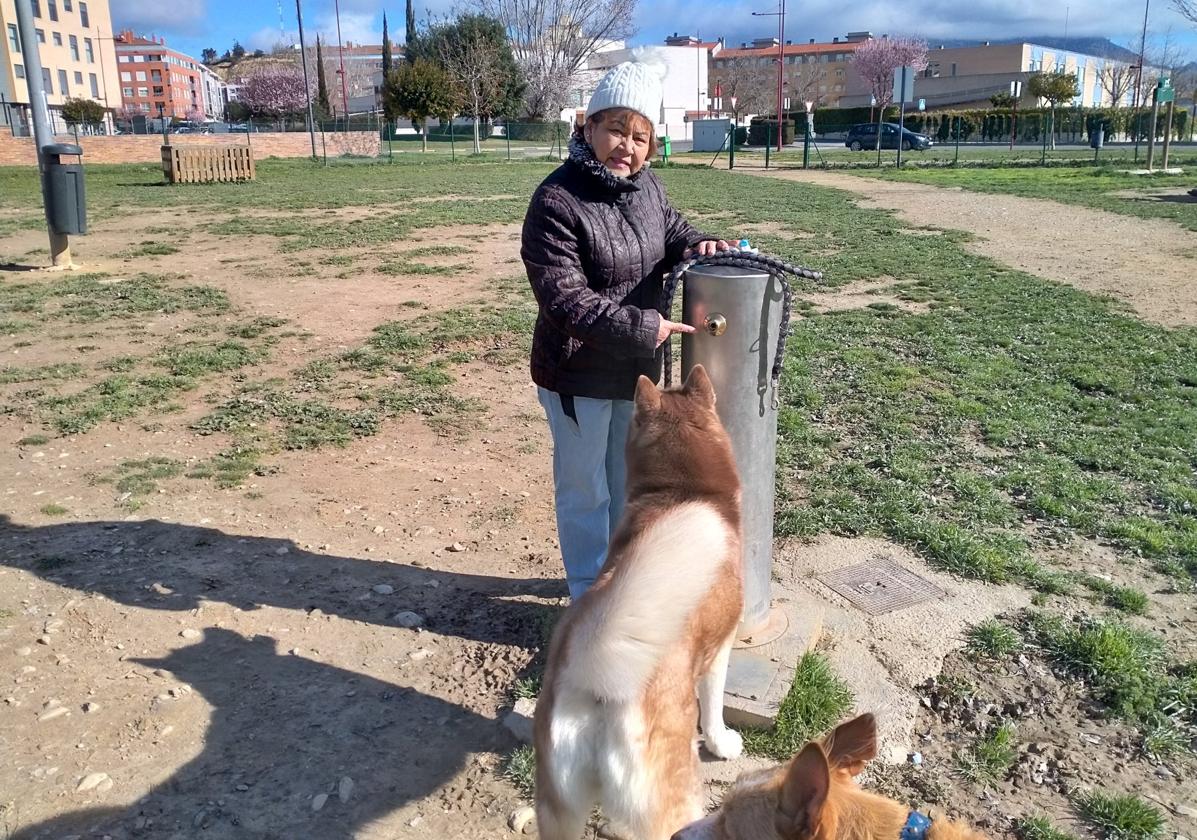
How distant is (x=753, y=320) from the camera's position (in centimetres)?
310

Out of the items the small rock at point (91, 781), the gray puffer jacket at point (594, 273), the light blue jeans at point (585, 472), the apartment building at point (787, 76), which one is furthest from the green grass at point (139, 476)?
the apartment building at point (787, 76)

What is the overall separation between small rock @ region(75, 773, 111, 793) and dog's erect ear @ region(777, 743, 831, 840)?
88.4 inches

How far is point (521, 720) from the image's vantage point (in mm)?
3066

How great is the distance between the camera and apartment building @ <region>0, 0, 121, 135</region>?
66.1m

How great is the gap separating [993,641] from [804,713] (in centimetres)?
93

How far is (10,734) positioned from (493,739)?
1632mm

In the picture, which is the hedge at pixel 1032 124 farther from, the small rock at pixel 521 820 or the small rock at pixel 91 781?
the small rock at pixel 91 781

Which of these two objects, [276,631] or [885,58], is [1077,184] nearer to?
[276,631]

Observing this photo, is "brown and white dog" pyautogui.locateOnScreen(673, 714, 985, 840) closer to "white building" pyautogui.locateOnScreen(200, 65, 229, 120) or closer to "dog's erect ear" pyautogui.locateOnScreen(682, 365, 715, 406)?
"dog's erect ear" pyautogui.locateOnScreen(682, 365, 715, 406)

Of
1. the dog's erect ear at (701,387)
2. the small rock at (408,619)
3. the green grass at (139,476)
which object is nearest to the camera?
the dog's erect ear at (701,387)

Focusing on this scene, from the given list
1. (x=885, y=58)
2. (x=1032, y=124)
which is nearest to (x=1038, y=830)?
(x=1032, y=124)

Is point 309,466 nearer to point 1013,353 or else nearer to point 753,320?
point 753,320

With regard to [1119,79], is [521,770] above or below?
below

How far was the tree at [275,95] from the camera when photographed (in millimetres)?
75188
